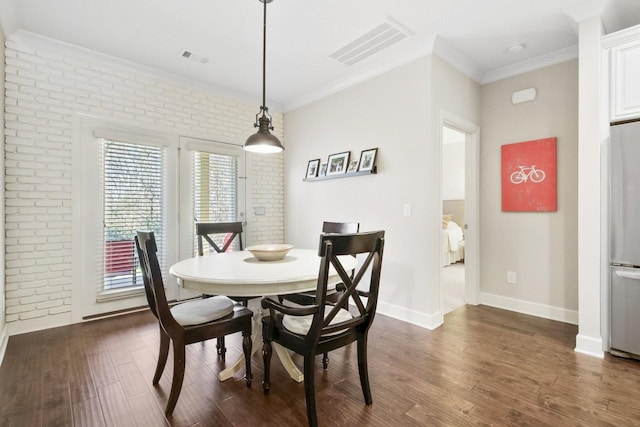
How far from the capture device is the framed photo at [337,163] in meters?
3.74

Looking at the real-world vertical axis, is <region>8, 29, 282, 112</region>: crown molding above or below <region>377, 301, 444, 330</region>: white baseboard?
above

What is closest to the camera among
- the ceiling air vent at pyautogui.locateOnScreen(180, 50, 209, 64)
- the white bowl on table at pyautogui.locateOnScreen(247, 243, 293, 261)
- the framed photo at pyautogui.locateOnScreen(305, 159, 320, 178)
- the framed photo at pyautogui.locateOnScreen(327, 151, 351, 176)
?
the white bowl on table at pyautogui.locateOnScreen(247, 243, 293, 261)

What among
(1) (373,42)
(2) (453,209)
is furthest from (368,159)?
(2) (453,209)

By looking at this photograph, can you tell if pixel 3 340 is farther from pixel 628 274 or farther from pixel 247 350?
pixel 628 274

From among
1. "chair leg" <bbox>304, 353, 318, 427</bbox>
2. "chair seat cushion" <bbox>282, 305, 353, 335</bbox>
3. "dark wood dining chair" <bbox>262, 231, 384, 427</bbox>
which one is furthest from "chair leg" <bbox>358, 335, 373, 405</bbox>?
"chair leg" <bbox>304, 353, 318, 427</bbox>

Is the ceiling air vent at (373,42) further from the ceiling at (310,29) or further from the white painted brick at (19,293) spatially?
the white painted brick at (19,293)

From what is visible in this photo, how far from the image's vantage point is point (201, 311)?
1.89 m

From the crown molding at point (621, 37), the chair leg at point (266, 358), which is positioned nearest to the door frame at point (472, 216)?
the crown molding at point (621, 37)

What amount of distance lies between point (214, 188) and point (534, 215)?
3724 millimetres

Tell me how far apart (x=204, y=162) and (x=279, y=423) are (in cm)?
315

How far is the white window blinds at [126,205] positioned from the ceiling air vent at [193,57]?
105 cm

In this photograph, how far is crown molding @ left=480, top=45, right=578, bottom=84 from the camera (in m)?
3.01

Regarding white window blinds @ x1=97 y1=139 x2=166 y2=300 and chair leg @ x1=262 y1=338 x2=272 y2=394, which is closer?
chair leg @ x1=262 y1=338 x2=272 y2=394

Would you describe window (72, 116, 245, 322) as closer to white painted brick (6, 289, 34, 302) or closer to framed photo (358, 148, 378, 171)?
white painted brick (6, 289, 34, 302)
